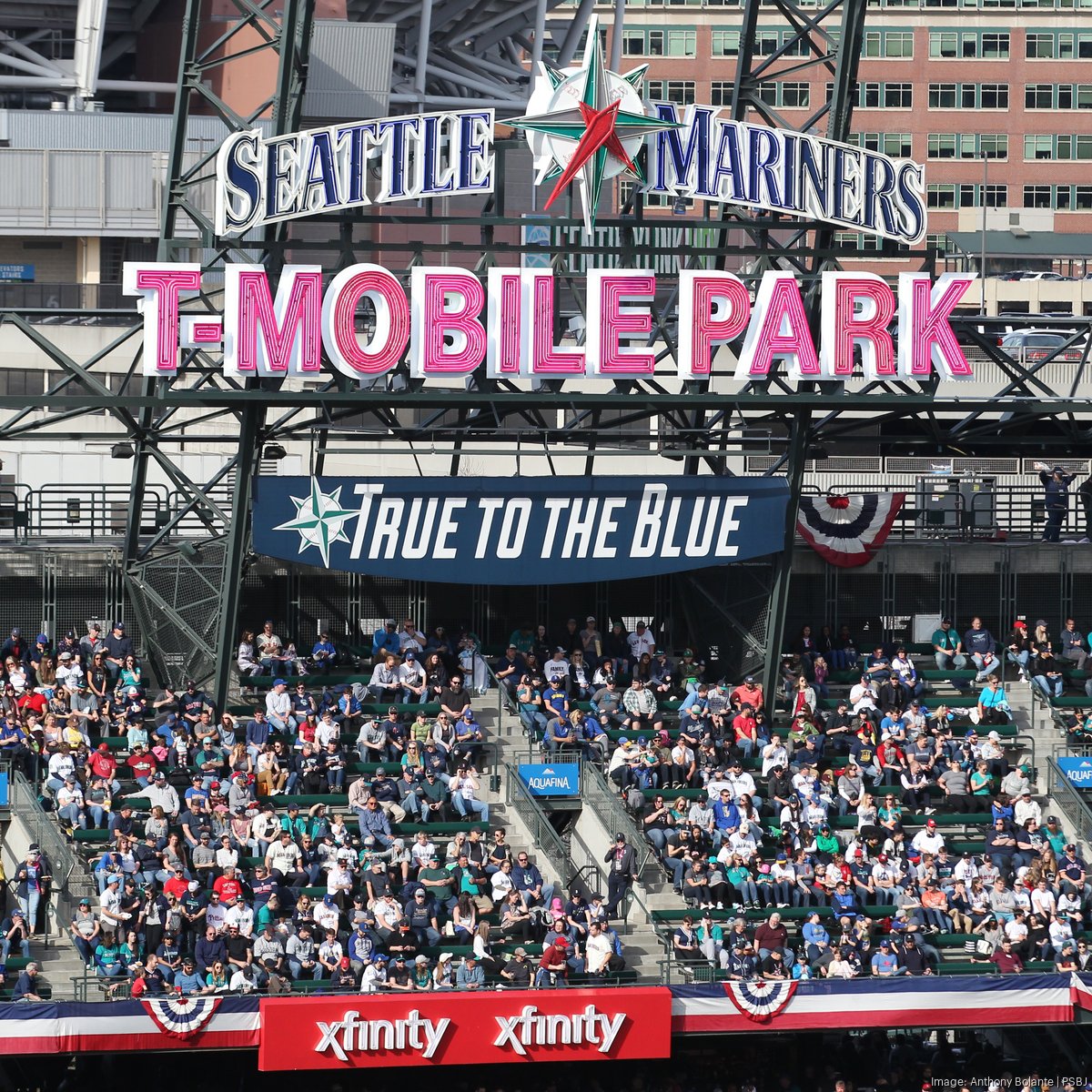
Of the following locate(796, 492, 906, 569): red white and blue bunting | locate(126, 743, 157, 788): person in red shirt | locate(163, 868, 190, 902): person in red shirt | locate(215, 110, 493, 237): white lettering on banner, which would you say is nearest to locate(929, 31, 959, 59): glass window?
locate(796, 492, 906, 569): red white and blue bunting

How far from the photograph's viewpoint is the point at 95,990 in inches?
1224

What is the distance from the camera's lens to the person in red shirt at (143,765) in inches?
1362

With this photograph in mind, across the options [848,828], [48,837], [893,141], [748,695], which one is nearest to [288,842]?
[48,837]

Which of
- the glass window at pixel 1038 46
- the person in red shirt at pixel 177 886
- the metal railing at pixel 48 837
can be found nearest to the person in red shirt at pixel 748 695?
the person in red shirt at pixel 177 886

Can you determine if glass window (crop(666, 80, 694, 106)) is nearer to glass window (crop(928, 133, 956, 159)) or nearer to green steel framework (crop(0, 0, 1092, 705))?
glass window (crop(928, 133, 956, 159))

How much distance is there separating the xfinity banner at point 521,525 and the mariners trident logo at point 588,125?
16.7 feet

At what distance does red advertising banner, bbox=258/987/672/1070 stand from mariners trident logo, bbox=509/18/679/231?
11978mm

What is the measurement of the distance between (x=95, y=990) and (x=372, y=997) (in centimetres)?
362

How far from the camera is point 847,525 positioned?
140 feet

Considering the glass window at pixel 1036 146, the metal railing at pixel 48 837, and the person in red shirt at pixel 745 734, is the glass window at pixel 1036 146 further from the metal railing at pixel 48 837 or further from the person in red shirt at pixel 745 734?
the metal railing at pixel 48 837

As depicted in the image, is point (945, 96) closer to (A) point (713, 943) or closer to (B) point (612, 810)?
(B) point (612, 810)

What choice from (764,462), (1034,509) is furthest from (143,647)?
(764,462)

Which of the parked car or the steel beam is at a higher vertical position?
the parked car

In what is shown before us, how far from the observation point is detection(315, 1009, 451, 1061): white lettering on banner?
3122 cm
